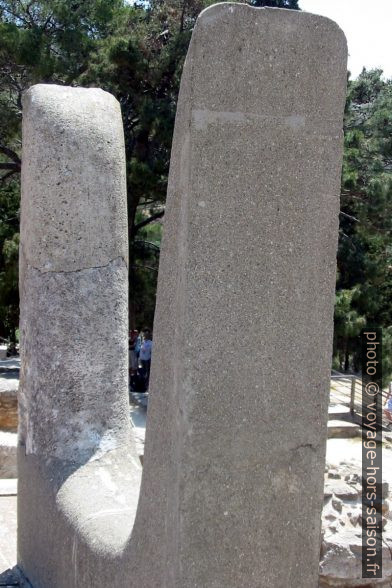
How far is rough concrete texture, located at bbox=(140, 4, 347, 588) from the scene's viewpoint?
182 centimetres

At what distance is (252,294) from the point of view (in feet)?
6.08

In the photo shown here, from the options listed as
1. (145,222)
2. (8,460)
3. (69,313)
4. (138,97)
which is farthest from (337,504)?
(145,222)

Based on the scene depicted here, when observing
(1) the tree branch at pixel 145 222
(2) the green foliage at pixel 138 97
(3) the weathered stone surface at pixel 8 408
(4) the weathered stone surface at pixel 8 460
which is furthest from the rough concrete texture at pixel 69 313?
(1) the tree branch at pixel 145 222

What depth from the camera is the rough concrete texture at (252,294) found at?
5.98 ft

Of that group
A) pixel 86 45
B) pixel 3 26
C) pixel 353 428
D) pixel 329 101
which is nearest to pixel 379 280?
pixel 353 428

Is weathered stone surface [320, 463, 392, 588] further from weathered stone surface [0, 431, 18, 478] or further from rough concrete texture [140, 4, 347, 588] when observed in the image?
weathered stone surface [0, 431, 18, 478]

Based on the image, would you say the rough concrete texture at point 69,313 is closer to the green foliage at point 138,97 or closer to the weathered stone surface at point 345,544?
the weathered stone surface at point 345,544

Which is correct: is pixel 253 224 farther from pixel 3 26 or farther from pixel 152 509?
pixel 3 26

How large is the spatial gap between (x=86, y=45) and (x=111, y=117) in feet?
24.8

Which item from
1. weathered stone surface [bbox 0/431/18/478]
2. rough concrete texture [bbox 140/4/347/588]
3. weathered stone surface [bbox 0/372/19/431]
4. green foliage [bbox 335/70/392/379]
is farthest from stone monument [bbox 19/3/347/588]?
green foliage [bbox 335/70/392/379]

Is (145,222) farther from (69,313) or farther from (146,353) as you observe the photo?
(69,313)

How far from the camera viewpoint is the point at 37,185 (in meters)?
2.99

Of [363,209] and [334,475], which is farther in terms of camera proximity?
[363,209]

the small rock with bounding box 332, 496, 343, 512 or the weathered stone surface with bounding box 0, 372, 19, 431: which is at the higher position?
the small rock with bounding box 332, 496, 343, 512
